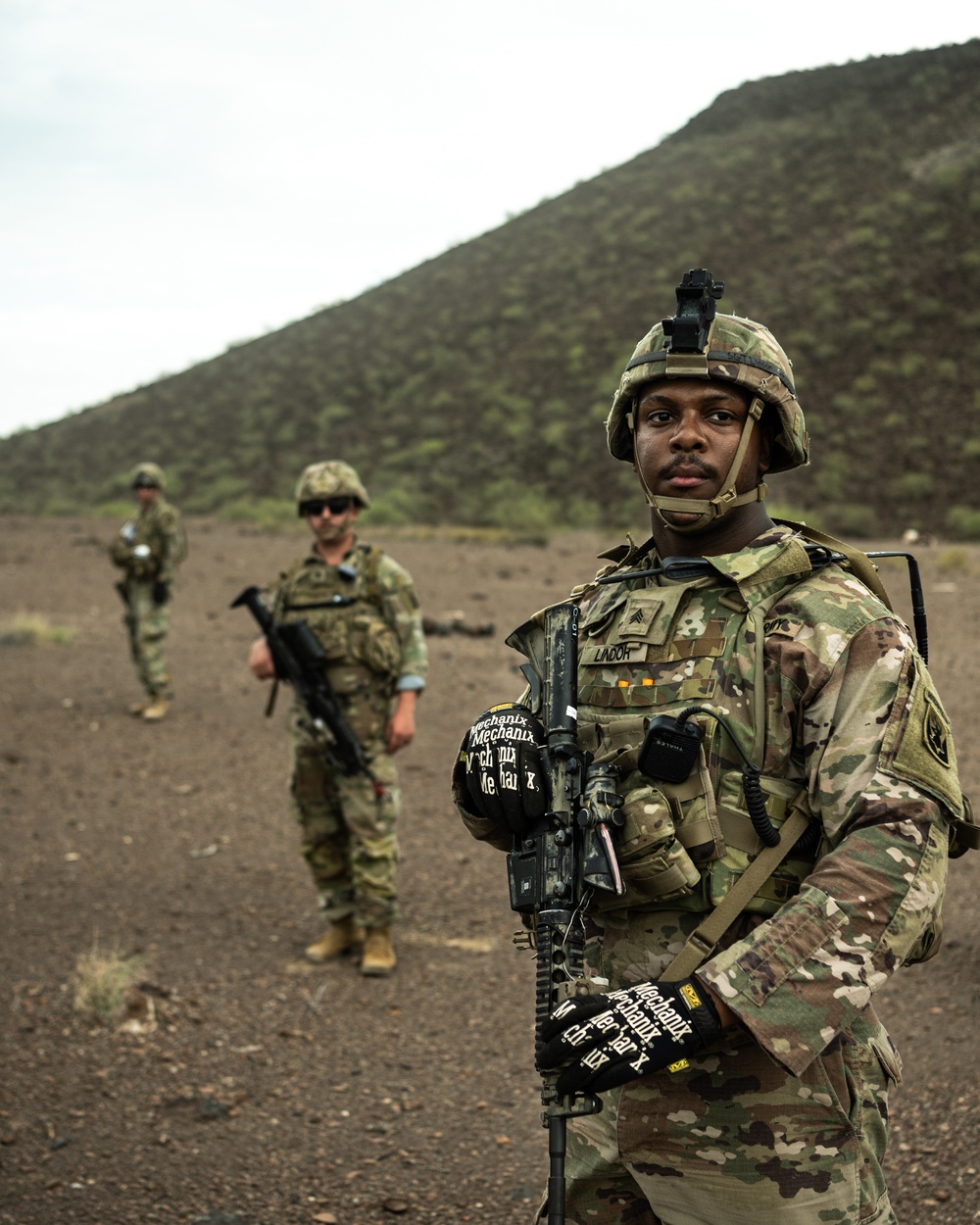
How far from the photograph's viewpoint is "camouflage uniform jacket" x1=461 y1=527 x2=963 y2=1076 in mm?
1821

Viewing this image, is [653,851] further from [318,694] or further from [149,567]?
[149,567]

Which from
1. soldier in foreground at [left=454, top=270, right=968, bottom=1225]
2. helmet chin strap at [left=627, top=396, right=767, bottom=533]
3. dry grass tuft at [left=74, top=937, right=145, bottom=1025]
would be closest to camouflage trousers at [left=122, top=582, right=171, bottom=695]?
dry grass tuft at [left=74, top=937, right=145, bottom=1025]

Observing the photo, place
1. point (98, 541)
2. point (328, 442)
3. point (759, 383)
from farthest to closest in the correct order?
point (328, 442)
point (98, 541)
point (759, 383)

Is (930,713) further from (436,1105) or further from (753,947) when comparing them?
(436,1105)

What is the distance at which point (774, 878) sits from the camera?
2037 mm

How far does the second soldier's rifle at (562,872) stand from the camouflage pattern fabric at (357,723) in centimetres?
335

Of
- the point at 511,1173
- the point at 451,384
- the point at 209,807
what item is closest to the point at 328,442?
the point at 451,384

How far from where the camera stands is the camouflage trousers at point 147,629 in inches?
418

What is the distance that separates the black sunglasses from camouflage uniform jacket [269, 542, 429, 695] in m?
0.19

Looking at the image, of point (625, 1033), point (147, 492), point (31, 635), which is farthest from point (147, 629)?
point (625, 1033)

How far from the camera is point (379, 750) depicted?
18.2 ft

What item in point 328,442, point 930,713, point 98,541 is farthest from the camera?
point 328,442

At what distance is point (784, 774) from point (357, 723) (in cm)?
363

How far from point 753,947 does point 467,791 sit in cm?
70
